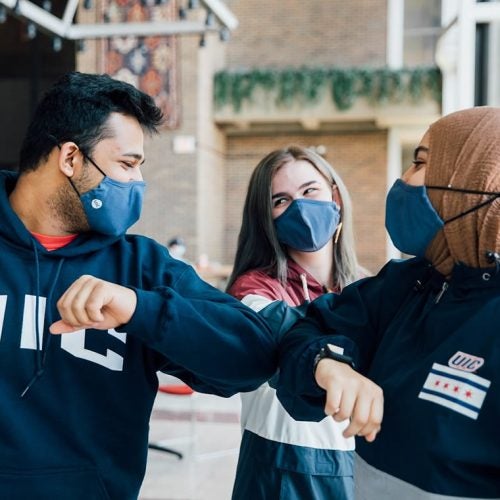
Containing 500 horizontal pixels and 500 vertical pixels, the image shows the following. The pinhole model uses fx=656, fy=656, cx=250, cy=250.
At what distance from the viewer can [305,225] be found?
6.27ft

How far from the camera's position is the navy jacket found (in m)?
0.95

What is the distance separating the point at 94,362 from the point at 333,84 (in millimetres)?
10927

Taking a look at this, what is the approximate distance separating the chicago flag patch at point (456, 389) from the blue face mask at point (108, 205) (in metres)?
0.76

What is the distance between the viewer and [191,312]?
4.15 ft

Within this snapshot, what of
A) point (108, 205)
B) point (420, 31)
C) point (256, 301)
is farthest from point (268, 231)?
point (420, 31)

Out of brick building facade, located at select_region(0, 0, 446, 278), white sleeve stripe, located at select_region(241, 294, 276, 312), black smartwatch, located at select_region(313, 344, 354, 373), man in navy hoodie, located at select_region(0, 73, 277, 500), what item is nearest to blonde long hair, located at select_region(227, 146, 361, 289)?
white sleeve stripe, located at select_region(241, 294, 276, 312)

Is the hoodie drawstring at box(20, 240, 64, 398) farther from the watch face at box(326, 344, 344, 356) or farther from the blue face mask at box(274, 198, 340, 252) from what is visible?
the blue face mask at box(274, 198, 340, 252)

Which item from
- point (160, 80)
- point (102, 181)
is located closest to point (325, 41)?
point (160, 80)

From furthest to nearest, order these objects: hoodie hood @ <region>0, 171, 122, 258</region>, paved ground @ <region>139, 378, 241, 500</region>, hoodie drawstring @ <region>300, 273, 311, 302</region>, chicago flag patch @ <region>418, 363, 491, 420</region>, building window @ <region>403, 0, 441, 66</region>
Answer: building window @ <region>403, 0, 441, 66</region> < paved ground @ <region>139, 378, 241, 500</region> < hoodie drawstring @ <region>300, 273, 311, 302</region> < hoodie hood @ <region>0, 171, 122, 258</region> < chicago flag patch @ <region>418, 363, 491, 420</region>

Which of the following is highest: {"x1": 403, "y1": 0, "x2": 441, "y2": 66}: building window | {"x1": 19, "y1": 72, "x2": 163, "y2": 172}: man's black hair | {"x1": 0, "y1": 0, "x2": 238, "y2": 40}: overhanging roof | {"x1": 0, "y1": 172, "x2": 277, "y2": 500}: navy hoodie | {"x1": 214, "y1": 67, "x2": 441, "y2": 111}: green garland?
{"x1": 403, "y1": 0, "x2": 441, "y2": 66}: building window

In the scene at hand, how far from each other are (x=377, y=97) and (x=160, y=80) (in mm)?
3799

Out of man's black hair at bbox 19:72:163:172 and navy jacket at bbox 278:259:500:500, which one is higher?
man's black hair at bbox 19:72:163:172

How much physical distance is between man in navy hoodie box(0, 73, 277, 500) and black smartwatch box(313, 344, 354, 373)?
22 cm

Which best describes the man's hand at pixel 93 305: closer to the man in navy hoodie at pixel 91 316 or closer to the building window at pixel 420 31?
the man in navy hoodie at pixel 91 316
